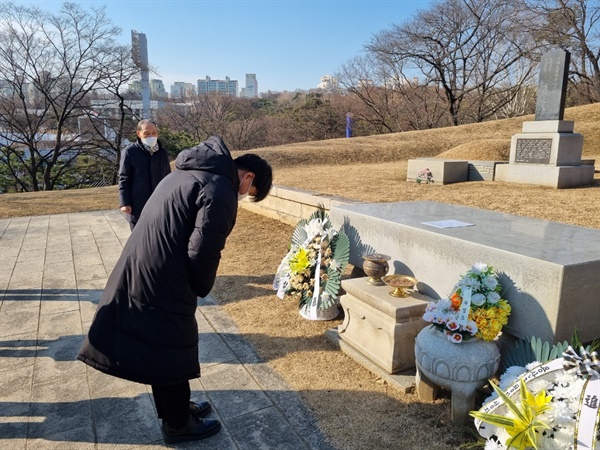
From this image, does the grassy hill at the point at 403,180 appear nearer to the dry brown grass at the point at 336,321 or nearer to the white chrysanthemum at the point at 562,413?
the dry brown grass at the point at 336,321

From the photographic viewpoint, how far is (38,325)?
3.70 m

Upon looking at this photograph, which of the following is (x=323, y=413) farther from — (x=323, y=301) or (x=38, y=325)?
(x=38, y=325)

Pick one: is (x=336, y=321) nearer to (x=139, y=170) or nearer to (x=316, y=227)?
(x=316, y=227)

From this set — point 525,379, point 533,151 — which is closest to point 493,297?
point 525,379

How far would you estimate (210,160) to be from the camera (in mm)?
1851

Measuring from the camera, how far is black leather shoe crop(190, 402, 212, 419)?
241 centimetres

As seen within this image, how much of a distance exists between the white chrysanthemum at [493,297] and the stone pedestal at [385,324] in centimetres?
52

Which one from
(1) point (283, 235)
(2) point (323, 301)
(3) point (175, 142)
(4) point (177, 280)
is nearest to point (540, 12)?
(3) point (175, 142)

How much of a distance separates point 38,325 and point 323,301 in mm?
2462

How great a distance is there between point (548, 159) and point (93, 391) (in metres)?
8.46

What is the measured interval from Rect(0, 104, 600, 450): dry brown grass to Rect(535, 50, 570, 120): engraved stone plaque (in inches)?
63.1

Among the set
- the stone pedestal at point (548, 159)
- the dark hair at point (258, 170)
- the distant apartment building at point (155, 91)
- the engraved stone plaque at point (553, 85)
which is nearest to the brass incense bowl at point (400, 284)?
the dark hair at point (258, 170)

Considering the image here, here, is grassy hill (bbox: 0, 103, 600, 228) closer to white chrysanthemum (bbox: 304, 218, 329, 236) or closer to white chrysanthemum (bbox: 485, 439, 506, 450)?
white chrysanthemum (bbox: 304, 218, 329, 236)

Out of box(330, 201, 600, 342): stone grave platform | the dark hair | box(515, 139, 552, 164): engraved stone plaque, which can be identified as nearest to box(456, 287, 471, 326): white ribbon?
box(330, 201, 600, 342): stone grave platform
